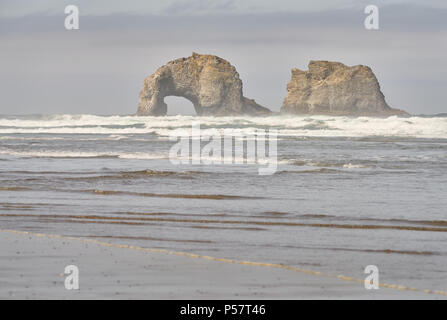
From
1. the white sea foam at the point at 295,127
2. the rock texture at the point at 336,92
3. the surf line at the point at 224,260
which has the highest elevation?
the rock texture at the point at 336,92

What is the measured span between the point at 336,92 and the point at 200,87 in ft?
68.0

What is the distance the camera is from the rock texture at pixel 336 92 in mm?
97438

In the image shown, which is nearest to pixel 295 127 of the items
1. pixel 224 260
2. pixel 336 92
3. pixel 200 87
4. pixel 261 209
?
pixel 261 209

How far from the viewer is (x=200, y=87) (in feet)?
323

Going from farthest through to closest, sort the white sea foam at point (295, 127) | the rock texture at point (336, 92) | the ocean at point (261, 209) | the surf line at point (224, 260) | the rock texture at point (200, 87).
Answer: the rock texture at point (336, 92), the rock texture at point (200, 87), the white sea foam at point (295, 127), the ocean at point (261, 209), the surf line at point (224, 260)

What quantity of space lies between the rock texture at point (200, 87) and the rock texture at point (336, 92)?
6.01 meters

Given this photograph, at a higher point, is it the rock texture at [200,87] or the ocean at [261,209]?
the rock texture at [200,87]

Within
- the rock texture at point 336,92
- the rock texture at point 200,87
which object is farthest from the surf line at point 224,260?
the rock texture at point 336,92

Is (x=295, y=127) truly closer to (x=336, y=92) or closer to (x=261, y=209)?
(x=261, y=209)

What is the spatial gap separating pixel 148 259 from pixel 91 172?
1092cm

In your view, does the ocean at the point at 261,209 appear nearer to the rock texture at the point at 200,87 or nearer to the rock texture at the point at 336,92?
the rock texture at the point at 200,87

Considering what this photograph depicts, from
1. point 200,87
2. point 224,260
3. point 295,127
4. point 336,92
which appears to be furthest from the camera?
point 200,87

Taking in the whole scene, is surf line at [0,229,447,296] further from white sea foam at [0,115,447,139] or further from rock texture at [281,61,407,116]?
rock texture at [281,61,407,116]
